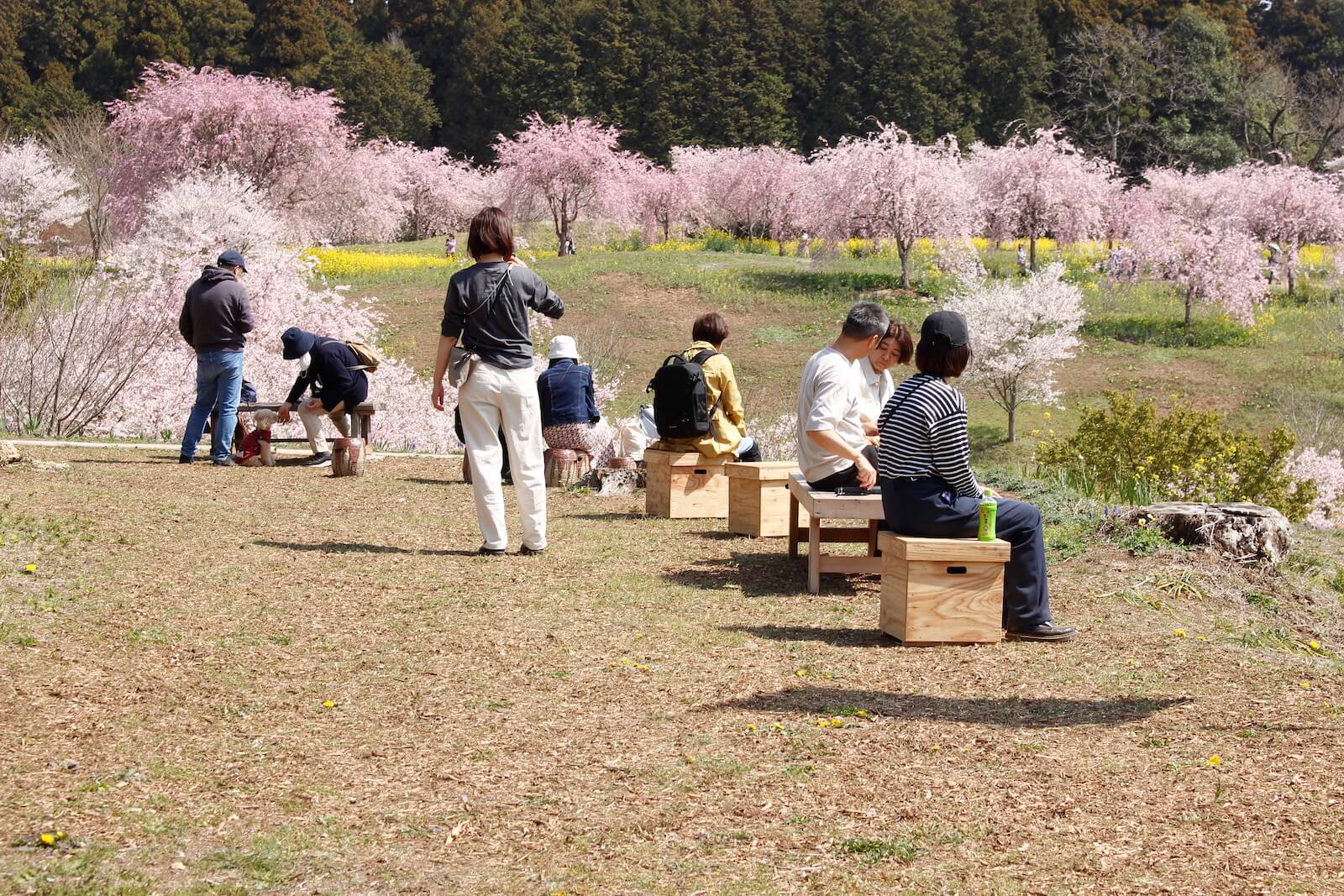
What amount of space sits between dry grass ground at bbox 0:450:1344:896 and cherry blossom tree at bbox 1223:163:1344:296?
1444 inches

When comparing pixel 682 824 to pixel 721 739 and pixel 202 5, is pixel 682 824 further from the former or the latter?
pixel 202 5

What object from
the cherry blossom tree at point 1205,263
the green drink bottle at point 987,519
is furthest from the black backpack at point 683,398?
the cherry blossom tree at point 1205,263

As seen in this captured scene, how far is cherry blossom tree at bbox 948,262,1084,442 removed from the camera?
83.0 ft

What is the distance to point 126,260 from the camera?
774 inches

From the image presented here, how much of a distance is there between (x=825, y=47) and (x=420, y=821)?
67319 millimetres

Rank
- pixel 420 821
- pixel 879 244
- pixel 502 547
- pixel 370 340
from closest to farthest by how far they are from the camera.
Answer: pixel 420 821 → pixel 502 547 → pixel 370 340 → pixel 879 244

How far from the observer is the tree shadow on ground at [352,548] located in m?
7.45

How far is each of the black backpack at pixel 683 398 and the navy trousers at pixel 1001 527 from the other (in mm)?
2759

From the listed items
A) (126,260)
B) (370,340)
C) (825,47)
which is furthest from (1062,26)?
(126,260)

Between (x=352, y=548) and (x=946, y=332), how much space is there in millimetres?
3706

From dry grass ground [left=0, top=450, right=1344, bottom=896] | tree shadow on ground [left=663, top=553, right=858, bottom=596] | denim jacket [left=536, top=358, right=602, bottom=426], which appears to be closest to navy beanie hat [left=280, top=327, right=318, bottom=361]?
denim jacket [left=536, top=358, right=602, bottom=426]

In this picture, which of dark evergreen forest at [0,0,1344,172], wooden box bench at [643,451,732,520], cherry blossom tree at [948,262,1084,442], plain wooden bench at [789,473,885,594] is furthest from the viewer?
dark evergreen forest at [0,0,1344,172]

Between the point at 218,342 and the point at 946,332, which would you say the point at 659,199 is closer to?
the point at 218,342

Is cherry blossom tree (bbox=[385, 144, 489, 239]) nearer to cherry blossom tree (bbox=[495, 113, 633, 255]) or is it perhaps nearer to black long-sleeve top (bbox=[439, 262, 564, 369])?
cherry blossom tree (bbox=[495, 113, 633, 255])
